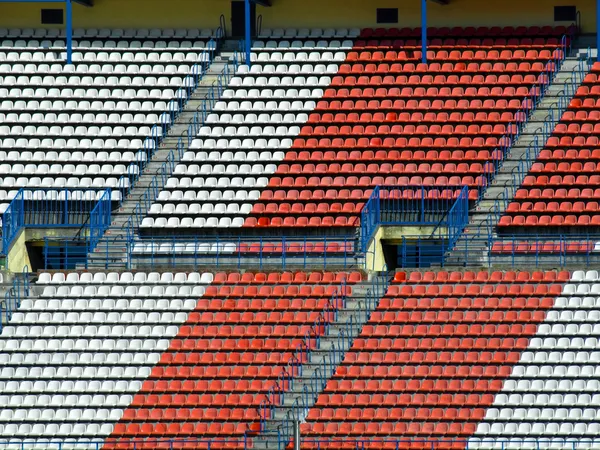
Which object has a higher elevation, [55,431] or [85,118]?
[85,118]

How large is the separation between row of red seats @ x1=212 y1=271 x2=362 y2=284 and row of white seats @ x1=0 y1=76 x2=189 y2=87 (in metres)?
7.11

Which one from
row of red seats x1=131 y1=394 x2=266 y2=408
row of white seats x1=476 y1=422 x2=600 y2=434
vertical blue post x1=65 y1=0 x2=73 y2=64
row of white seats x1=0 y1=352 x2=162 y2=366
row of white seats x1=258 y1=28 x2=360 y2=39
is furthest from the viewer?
row of white seats x1=258 y1=28 x2=360 y2=39

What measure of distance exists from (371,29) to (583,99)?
552cm

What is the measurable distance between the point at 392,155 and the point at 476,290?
5.19 metres

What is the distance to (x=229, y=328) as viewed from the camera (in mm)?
33906

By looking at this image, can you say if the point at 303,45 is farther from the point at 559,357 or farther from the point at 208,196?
the point at 559,357

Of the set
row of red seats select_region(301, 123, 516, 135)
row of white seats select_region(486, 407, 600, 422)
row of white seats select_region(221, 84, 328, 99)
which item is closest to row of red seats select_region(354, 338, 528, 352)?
row of white seats select_region(486, 407, 600, 422)

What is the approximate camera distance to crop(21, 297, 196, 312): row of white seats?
1359 inches

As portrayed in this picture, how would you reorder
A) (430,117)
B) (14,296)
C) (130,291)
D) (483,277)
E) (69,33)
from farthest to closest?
(69,33) < (430,117) < (14,296) < (130,291) < (483,277)

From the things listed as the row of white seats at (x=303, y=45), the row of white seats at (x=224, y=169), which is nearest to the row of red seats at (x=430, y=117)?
the row of white seats at (x=224, y=169)

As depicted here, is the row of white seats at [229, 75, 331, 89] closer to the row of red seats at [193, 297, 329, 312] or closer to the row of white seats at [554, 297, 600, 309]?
the row of red seats at [193, 297, 329, 312]

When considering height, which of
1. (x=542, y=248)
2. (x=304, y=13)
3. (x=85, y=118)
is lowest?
(x=542, y=248)

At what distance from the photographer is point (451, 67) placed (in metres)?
40.2

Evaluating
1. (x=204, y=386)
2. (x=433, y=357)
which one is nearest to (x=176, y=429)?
(x=204, y=386)
